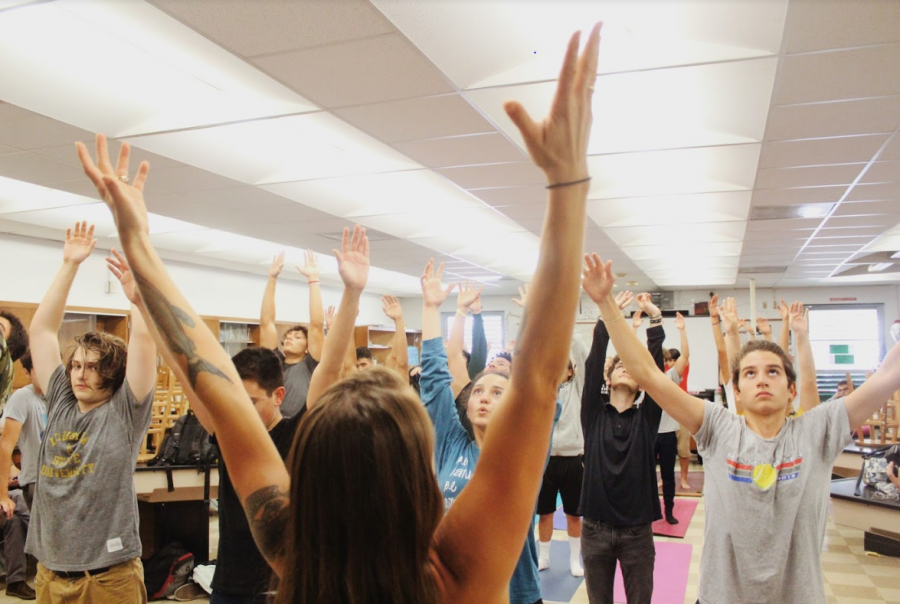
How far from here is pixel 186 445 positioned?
5008 millimetres

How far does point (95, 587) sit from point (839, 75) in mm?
3762

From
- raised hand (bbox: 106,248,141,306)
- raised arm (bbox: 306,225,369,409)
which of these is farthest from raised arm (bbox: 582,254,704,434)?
raised hand (bbox: 106,248,141,306)

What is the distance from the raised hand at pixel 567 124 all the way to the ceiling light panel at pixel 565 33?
2008 mm

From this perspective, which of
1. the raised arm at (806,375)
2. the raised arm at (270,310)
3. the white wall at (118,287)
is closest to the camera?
the raised arm at (806,375)

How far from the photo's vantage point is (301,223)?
22.2 ft

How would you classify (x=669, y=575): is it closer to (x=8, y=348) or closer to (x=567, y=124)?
(x=8, y=348)

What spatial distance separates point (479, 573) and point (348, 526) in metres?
0.17

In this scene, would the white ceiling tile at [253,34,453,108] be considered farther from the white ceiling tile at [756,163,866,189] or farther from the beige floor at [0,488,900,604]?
the white ceiling tile at [756,163,866,189]

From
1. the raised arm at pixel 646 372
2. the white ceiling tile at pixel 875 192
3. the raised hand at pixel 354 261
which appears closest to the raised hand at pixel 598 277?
the raised arm at pixel 646 372

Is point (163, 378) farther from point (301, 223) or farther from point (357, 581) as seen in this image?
point (357, 581)

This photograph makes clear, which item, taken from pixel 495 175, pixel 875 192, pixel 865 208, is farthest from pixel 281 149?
pixel 865 208

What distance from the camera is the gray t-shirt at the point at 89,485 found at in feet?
7.31

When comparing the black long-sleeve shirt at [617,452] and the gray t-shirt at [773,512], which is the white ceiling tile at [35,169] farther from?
the gray t-shirt at [773,512]

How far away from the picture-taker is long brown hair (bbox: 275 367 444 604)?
775 mm
